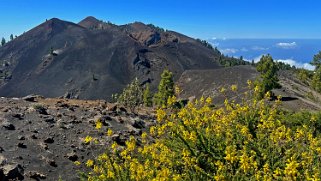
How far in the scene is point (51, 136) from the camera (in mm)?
38406

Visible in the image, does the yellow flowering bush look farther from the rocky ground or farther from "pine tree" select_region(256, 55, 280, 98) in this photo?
"pine tree" select_region(256, 55, 280, 98)

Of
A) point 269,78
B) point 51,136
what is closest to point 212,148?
point 51,136

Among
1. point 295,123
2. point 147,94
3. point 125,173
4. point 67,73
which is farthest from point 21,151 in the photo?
point 67,73

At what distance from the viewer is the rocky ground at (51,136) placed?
3175 cm

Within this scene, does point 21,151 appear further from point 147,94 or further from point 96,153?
point 147,94

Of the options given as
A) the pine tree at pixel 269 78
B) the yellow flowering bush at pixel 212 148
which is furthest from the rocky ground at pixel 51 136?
the pine tree at pixel 269 78

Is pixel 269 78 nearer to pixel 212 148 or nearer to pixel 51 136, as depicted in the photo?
pixel 51 136

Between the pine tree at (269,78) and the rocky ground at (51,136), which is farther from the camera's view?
the pine tree at (269,78)

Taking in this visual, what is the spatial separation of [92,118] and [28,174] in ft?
56.1

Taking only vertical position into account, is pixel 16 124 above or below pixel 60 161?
above

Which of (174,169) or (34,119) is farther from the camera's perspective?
(34,119)

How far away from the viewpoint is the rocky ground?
31747 millimetres

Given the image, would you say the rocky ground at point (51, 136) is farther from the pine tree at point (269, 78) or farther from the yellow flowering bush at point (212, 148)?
the pine tree at point (269, 78)

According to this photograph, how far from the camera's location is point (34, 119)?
137 feet
